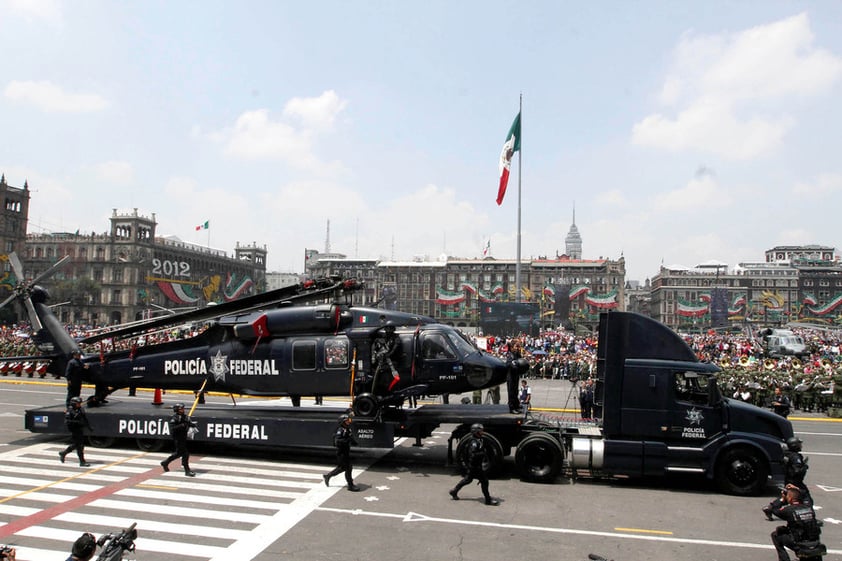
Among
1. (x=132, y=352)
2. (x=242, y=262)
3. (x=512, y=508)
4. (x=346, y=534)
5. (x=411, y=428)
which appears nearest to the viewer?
(x=346, y=534)

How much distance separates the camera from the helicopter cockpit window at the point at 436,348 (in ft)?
45.3

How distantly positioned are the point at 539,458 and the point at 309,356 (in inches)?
230

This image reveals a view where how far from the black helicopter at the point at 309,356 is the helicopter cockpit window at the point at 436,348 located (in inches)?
0.9

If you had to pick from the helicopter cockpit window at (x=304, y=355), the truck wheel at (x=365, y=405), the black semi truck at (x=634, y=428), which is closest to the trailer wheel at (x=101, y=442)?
the black semi truck at (x=634, y=428)

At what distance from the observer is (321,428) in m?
13.3

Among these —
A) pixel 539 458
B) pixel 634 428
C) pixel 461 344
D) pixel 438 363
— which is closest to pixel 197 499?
pixel 438 363

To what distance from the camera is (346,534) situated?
9.22 metres

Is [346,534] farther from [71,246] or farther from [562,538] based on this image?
[71,246]

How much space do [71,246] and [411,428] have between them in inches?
4264

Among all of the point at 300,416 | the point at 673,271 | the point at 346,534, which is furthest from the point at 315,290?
the point at 673,271

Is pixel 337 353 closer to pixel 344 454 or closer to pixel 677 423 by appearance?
pixel 344 454

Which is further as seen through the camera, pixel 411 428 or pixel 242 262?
pixel 242 262

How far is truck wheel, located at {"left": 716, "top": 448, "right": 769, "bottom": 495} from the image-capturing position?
1176 cm

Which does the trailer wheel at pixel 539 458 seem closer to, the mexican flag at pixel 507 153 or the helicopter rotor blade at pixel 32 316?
the helicopter rotor blade at pixel 32 316
